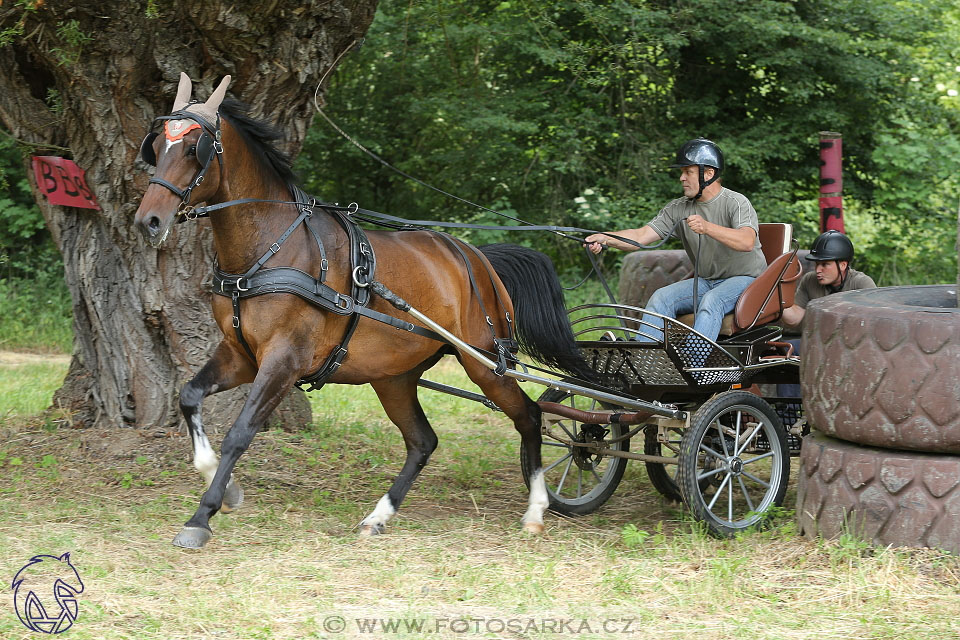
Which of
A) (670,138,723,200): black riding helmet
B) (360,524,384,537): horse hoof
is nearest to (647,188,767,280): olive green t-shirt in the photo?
(670,138,723,200): black riding helmet

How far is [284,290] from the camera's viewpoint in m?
4.46

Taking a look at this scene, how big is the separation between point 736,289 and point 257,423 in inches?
104

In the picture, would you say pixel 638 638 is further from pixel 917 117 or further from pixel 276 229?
pixel 917 117

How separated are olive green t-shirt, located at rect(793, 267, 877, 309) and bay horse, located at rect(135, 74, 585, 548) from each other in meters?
1.78

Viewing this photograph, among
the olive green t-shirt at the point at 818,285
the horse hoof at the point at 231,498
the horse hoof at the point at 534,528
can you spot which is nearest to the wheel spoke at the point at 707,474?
the horse hoof at the point at 534,528

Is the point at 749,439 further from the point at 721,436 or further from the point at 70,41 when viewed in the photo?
the point at 70,41

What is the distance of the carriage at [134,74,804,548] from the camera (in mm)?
4426

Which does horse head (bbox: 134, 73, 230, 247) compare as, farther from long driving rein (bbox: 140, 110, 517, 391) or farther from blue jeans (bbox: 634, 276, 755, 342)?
blue jeans (bbox: 634, 276, 755, 342)

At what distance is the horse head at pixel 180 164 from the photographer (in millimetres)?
4117

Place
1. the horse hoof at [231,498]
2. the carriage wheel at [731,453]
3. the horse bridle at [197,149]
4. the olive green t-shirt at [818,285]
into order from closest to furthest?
the horse bridle at [197,149] → the horse hoof at [231,498] → the carriage wheel at [731,453] → the olive green t-shirt at [818,285]

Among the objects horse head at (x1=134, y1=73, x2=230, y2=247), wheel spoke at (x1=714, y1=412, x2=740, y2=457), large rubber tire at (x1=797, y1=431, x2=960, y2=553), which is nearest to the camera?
large rubber tire at (x1=797, y1=431, x2=960, y2=553)

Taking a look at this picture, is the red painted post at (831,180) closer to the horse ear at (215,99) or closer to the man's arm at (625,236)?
the man's arm at (625,236)

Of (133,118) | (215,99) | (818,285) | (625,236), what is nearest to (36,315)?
(133,118)

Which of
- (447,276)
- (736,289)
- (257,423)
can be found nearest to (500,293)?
(447,276)
